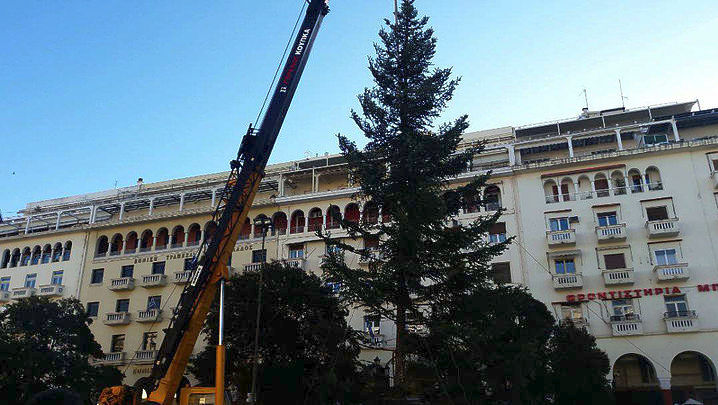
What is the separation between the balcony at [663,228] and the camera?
34125mm

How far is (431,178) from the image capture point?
21.9 meters

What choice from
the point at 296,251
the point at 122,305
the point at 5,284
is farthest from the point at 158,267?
the point at 5,284

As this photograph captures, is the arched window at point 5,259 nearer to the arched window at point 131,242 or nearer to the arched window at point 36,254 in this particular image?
the arched window at point 36,254

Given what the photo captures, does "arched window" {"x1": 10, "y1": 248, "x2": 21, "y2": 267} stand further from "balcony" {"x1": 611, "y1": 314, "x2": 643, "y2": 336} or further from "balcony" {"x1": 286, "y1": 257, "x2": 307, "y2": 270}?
"balcony" {"x1": 611, "y1": 314, "x2": 643, "y2": 336}

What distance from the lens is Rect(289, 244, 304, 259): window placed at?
41.8m

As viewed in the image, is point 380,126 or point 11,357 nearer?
point 380,126

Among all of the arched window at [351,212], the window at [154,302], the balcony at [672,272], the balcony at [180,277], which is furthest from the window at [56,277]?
the balcony at [672,272]

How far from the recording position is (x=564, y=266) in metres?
36.0

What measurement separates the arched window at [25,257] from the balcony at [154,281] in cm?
1325

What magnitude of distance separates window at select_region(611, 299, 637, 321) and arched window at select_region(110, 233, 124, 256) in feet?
122

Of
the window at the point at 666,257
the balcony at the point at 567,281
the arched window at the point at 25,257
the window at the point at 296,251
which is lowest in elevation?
the balcony at the point at 567,281

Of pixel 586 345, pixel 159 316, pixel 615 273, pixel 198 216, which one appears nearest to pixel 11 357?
pixel 159 316

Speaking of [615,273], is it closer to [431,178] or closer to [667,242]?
[667,242]

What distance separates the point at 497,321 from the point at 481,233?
3.39m
